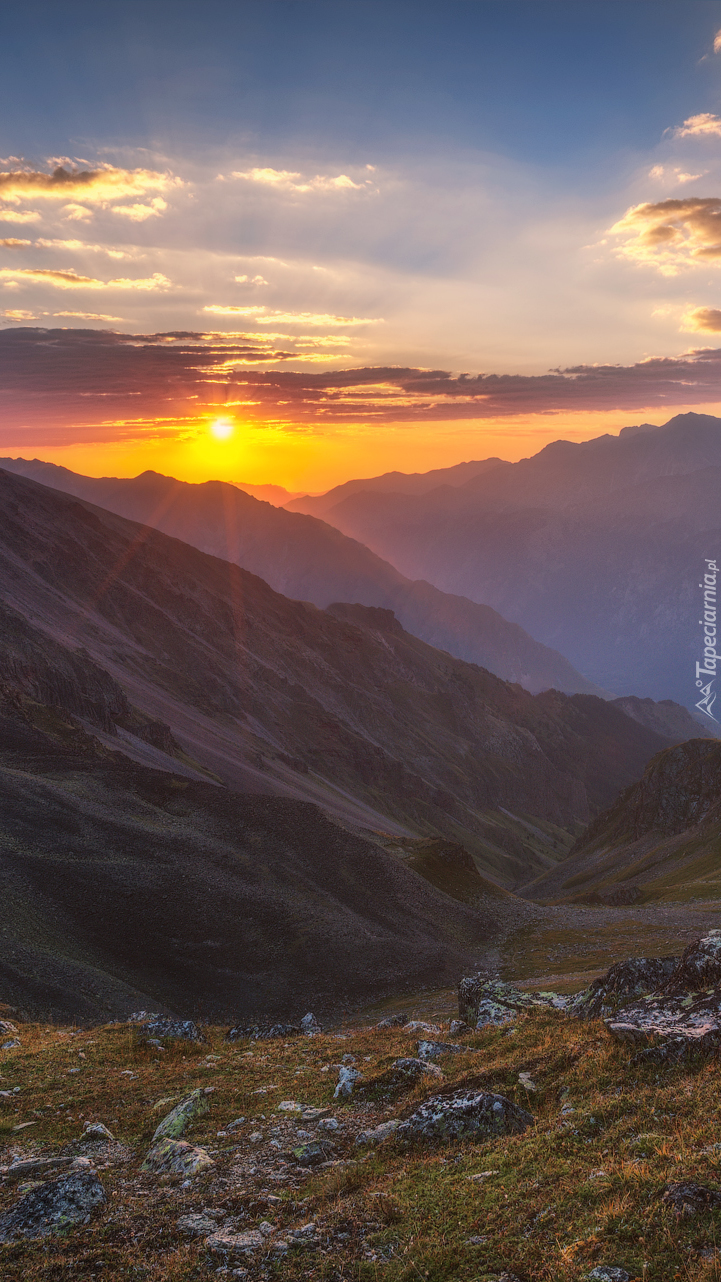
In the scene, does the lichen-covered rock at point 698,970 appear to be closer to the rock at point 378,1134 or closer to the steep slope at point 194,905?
the rock at point 378,1134

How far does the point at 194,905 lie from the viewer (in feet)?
232

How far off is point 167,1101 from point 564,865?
561 feet

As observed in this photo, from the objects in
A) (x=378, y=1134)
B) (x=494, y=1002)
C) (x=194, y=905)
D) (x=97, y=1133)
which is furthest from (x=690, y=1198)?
(x=194, y=905)

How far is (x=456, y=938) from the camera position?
81.1 meters

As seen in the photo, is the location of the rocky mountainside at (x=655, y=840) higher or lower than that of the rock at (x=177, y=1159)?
lower

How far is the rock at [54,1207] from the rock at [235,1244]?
3308mm

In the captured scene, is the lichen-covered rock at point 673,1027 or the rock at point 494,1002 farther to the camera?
the rock at point 494,1002

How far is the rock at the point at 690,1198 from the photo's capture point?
34.4 feet

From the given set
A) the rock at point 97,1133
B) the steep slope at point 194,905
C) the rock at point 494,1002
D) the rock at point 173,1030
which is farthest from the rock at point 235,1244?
the steep slope at point 194,905

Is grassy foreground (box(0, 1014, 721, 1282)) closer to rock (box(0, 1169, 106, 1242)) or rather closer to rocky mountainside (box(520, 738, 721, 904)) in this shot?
rock (box(0, 1169, 106, 1242))

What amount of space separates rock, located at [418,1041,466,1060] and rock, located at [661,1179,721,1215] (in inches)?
553

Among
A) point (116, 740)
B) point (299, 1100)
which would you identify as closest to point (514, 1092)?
point (299, 1100)

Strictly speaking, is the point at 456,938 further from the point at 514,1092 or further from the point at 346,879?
the point at 514,1092

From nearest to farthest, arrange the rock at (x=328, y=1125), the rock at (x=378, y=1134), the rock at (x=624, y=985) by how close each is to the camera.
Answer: the rock at (x=378, y=1134), the rock at (x=328, y=1125), the rock at (x=624, y=985)
